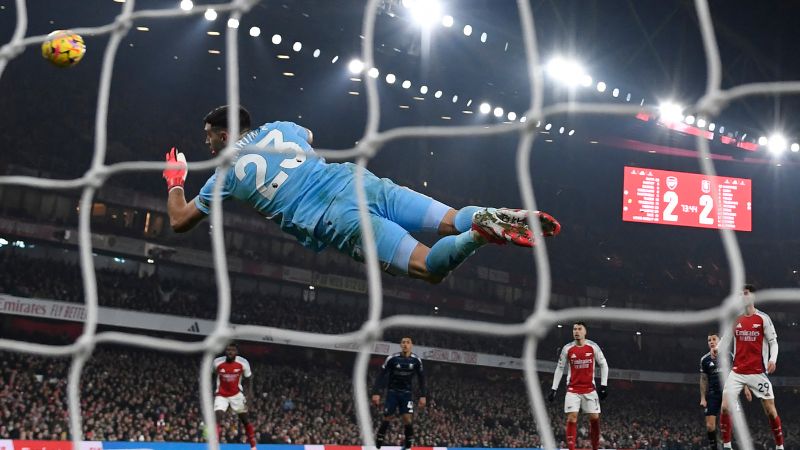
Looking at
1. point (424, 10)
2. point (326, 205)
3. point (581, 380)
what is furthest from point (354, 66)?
point (326, 205)

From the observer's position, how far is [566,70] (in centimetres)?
2136

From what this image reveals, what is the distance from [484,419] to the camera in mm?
26766

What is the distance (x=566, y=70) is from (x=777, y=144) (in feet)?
28.2

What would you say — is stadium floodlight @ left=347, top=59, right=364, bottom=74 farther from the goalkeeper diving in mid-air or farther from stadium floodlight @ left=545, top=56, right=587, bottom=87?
the goalkeeper diving in mid-air

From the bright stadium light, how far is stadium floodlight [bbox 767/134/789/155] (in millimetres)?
7826

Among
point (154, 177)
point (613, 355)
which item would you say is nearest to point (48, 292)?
point (154, 177)

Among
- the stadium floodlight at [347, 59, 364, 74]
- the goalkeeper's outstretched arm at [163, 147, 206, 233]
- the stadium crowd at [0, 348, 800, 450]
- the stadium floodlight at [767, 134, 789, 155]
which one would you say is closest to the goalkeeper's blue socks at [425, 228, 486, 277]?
the goalkeeper's outstretched arm at [163, 147, 206, 233]

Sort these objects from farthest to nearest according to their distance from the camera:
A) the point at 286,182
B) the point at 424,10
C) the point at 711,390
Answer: the point at 424,10 → the point at 711,390 → the point at 286,182

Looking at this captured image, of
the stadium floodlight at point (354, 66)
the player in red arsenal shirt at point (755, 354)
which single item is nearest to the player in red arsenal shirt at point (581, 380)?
the player in red arsenal shirt at point (755, 354)

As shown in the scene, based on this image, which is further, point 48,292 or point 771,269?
point 771,269

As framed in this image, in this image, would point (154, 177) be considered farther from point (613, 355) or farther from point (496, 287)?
point (613, 355)

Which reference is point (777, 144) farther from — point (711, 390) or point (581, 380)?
point (581, 380)

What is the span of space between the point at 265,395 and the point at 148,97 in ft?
33.1

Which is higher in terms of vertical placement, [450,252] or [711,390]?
[711,390]
